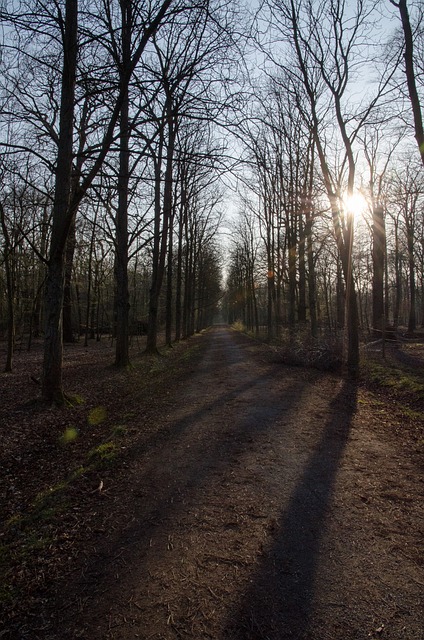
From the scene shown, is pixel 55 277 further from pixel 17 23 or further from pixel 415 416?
pixel 415 416

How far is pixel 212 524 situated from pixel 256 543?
0.47m

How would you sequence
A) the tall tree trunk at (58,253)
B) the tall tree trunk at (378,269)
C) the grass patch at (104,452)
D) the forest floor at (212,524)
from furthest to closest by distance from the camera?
the tall tree trunk at (378,269)
the tall tree trunk at (58,253)
the grass patch at (104,452)
the forest floor at (212,524)

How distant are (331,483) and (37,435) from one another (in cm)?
462

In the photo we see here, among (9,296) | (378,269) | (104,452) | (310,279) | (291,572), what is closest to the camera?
(291,572)

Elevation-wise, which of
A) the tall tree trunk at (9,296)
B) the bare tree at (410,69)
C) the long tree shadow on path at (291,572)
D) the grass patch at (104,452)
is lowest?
the grass patch at (104,452)

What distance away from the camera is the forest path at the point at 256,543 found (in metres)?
2.32

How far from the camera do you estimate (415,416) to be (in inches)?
278

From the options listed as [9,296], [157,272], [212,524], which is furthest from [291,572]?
[157,272]

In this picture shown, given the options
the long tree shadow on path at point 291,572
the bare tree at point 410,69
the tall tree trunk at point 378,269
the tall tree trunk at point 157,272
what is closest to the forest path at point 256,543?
the long tree shadow on path at point 291,572

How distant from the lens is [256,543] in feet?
10.2

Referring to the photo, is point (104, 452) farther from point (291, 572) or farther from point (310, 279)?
point (310, 279)

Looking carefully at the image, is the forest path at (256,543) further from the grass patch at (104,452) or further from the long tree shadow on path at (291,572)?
the grass patch at (104,452)

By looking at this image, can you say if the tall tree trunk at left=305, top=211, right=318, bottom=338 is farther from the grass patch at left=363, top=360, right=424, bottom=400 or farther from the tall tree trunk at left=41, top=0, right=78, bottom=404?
the tall tree trunk at left=41, top=0, right=78, bottom=404

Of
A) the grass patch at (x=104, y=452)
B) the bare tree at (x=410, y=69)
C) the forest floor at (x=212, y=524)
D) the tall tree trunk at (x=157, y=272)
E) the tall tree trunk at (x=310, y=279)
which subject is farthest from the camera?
the tall tree trunk at (x=310, y=279)
